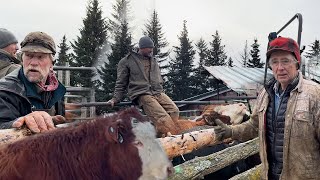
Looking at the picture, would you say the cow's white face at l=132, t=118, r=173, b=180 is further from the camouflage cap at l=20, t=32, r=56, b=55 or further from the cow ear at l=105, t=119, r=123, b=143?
the camouflage cap at l=20, t=32, r=56, b=55

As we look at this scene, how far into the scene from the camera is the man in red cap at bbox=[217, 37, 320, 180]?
3252mm

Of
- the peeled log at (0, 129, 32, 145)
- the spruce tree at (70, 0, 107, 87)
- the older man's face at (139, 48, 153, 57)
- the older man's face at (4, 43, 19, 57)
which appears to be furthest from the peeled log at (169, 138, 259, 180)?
the spruce tree at (70, 0, 107, 87)

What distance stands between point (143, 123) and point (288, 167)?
180cm

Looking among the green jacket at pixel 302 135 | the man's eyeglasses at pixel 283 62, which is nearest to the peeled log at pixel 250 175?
the green jacket at pixel 302 135

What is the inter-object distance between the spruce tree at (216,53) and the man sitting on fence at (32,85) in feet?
135

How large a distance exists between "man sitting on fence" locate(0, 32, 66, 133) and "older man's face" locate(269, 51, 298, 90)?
6.47 feet

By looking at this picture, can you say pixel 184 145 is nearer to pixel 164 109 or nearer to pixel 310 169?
pixel 310 169

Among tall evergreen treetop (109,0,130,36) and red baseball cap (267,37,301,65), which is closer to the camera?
red baseball cap (267,37,301,65)

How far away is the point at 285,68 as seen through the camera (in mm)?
3473

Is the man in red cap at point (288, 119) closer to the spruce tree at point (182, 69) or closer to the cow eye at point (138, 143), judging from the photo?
the cow eye at point (138, 143)

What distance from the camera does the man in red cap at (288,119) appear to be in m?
3.25

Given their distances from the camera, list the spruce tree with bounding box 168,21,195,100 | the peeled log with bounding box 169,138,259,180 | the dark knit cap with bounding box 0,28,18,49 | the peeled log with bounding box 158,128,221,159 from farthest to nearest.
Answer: the spruce tree with bounding box 168,21,195,100
the dark knit cap with bounding box 0,28,18,49
the peeled log with bounding box 169,138,259,180
the peeled log with bounding box 158,128,221,159

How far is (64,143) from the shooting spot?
1.91 metres

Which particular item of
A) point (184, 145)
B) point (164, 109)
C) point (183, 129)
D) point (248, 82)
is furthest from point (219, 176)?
point (248, 82)
